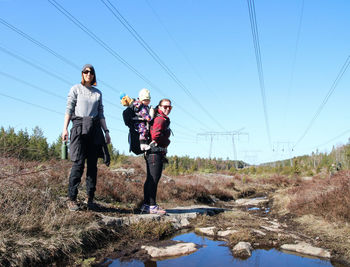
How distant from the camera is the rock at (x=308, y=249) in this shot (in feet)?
11.1

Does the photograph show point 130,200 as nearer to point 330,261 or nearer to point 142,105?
point 142,105

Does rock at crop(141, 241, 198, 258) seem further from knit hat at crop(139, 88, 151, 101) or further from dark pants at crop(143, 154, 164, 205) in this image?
knit hat at crop(139, 88, 151, 101)

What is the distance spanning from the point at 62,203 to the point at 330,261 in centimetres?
350

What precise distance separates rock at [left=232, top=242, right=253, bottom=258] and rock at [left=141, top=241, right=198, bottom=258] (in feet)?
1.58

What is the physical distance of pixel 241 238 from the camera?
3770mm

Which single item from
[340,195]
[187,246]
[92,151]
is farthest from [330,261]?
[92,151]

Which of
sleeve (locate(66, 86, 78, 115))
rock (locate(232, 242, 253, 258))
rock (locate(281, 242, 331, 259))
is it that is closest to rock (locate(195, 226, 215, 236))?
rock (locate(232, 242, 253, 258))

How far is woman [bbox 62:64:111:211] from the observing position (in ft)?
13.1

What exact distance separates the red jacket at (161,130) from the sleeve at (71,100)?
1.35 m

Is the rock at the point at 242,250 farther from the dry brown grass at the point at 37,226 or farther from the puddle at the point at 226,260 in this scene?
the dry brown grass at the point at 37,226

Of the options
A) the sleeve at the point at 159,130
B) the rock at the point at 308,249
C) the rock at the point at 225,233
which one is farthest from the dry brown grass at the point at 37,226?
the rock at the point at 308,249

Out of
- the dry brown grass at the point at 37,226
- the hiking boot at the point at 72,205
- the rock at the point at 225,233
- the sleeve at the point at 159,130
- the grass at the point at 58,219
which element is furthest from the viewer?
the sleeve at the point at 159,130

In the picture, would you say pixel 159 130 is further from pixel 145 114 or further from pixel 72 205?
pixel 72 205

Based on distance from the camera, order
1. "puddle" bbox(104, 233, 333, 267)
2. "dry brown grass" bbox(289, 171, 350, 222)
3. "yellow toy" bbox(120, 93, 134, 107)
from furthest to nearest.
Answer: "dry brown grass" bbox(289, 171, 350, 222)
"yellow toy" bbox(120, 93, 134, 107)
"puddle" bbox(104, 233, 333, 267)
